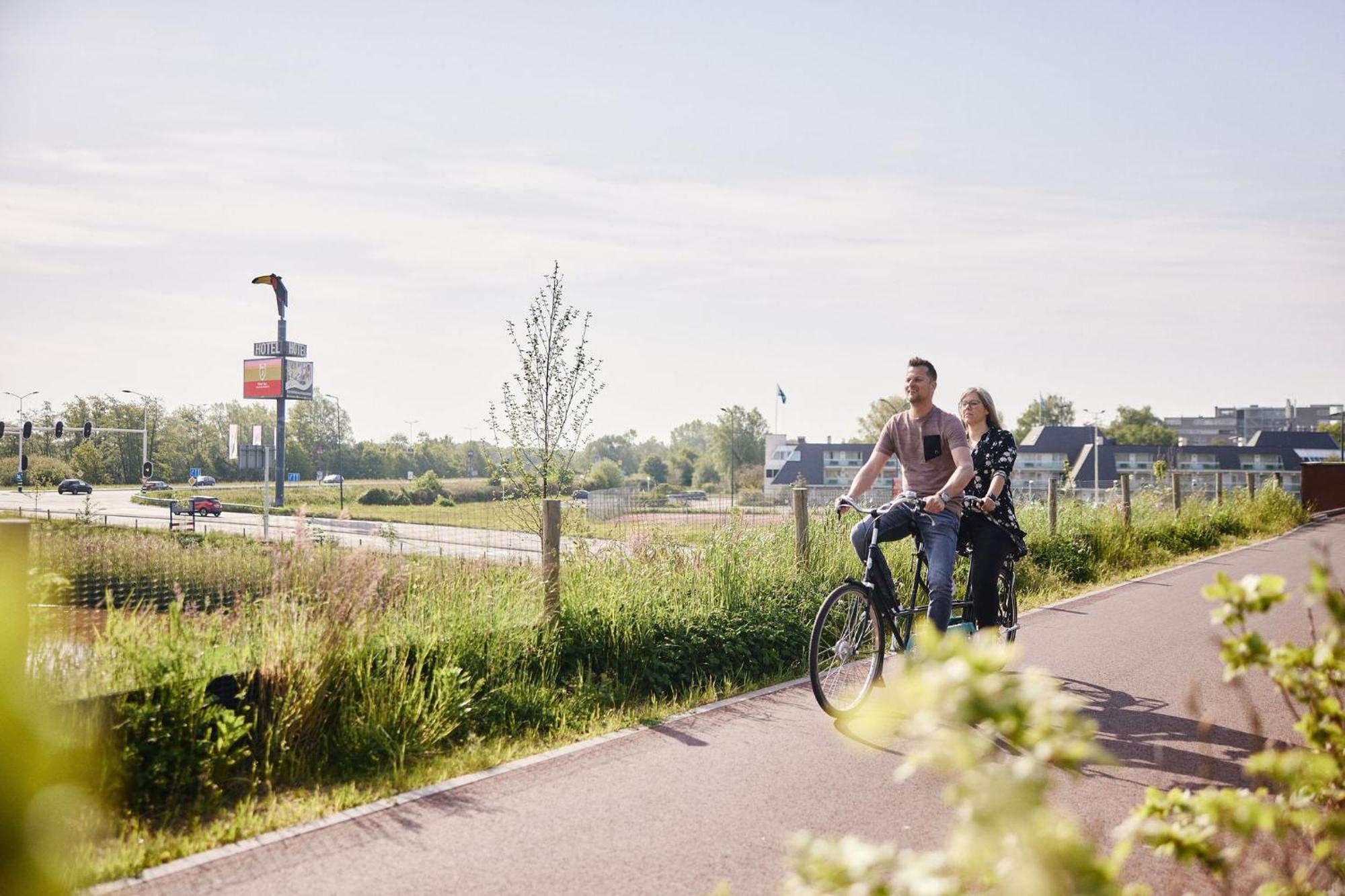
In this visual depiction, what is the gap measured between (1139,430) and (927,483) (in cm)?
13647

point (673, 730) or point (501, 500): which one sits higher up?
point (501, 500)

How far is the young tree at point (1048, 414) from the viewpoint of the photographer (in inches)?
5034

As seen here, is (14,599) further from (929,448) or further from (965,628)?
(965,628)

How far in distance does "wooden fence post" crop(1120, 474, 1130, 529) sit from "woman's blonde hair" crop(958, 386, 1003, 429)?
11.0 m

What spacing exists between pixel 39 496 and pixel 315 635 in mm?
22682

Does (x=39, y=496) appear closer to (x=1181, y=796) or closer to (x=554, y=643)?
(x=554, y=643)

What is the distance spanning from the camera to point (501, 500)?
12922mm

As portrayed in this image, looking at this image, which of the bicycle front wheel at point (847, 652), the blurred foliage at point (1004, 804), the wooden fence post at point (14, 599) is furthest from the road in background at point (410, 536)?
the blurred foliage at point (1004, 804)

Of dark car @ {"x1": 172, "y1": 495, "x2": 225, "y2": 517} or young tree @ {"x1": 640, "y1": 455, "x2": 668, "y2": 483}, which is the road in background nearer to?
dark car @ {"x1": 172, "y1": 495, "x2": 225, "y2": 517}

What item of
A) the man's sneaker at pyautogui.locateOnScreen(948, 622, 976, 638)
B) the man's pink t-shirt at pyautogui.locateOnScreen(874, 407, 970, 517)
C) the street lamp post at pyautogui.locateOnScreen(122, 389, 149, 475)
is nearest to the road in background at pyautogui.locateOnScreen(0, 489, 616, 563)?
the man's pink t-shirt at pyautogui.locateOnScreen(874, 407, 970, 517)

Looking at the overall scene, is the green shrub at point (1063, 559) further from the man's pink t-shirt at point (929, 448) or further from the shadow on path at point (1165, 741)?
the man's pink t-shirt at point (929, 448)

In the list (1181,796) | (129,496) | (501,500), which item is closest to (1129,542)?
(501,500)

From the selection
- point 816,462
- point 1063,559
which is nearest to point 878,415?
point 816,462

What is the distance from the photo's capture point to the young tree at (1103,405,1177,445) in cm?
13025
